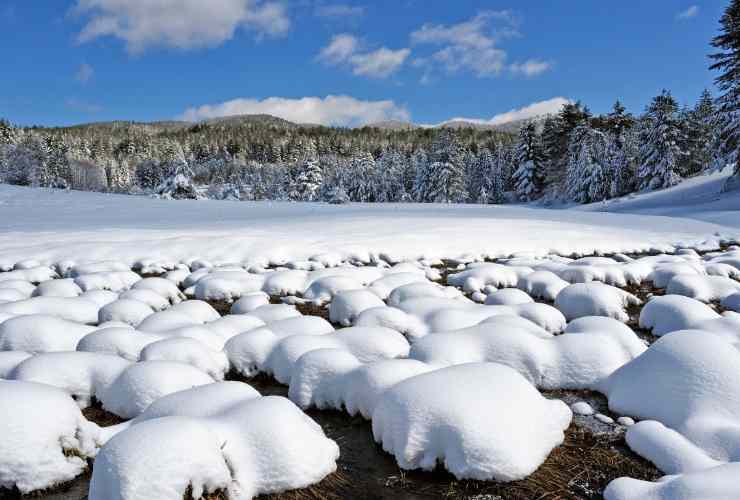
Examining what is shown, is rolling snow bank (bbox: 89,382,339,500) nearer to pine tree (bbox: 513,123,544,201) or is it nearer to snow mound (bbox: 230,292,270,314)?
snow mound (bbox: 230,292,270,314)

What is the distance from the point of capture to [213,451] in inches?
79.1

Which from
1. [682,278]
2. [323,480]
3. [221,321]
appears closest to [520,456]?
[323,480]

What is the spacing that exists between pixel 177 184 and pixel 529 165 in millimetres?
31607

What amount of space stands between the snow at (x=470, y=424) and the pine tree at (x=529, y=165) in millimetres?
42219

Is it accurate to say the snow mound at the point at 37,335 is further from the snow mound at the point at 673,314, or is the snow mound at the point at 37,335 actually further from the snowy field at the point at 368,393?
the snow mound at the point at 673,314

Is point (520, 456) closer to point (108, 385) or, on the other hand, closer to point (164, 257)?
point (108, 385)

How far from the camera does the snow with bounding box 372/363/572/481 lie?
2193 millimetres

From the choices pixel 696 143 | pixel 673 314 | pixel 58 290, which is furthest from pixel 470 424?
pixel 696 143

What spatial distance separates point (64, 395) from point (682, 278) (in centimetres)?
721

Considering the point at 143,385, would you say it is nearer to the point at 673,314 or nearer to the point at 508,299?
the point at 508,299

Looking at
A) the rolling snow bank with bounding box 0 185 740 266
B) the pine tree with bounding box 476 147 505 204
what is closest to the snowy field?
the rolling snow bank with bounding box 0 185 740 266

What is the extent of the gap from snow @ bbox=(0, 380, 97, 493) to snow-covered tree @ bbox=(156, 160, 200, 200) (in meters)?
33.8

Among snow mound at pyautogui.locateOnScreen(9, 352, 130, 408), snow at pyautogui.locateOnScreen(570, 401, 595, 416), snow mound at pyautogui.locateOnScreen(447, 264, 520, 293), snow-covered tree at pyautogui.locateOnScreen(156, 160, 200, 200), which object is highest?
snow-covered tree at pyautogui.locateOnScreen(156, 160, 200, 200)

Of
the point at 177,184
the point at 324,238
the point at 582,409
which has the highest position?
the point at 177,184
